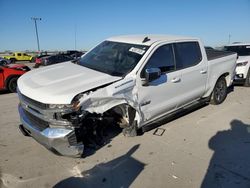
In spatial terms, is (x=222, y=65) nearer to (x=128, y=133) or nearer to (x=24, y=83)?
(x=128, y=133)

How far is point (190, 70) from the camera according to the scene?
210 inches

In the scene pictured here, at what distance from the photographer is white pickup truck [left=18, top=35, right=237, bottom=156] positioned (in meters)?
3.58

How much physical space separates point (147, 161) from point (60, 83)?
6.15 feet

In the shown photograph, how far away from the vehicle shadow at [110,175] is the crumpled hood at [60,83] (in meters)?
1.13

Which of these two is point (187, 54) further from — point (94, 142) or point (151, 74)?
point (94, 142)

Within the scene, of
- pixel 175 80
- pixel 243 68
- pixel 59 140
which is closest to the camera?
pixel 59 140

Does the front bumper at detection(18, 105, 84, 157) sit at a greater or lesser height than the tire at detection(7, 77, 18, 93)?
greater

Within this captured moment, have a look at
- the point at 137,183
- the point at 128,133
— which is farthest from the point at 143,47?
the point at 137,183

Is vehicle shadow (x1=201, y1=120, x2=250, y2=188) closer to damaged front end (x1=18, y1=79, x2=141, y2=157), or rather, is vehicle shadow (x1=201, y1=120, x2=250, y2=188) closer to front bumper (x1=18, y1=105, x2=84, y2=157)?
damaged front end (x1=18, y1=79, x2=141, y2=157)

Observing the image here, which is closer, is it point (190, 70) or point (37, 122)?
point (37, 122)

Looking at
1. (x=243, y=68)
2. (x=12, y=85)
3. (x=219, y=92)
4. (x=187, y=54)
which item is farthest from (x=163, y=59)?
(x=12, y=85)

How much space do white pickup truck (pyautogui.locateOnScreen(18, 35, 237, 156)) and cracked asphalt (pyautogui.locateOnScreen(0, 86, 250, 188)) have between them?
1.11ft

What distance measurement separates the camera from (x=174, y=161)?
4023 millimetres

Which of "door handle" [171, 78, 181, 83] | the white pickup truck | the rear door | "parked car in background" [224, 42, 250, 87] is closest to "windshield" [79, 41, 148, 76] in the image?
the white pickup truck
